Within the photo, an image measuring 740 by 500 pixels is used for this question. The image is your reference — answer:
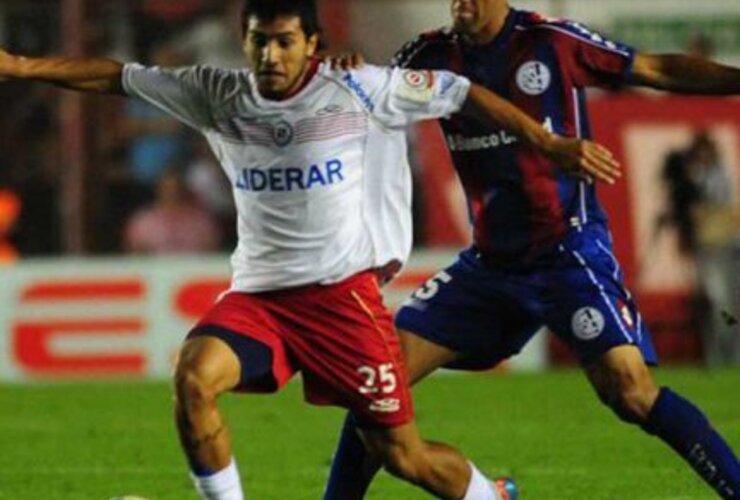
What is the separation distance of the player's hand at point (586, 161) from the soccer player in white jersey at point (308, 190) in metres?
0.18

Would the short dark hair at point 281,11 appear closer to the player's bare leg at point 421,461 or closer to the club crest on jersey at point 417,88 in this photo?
the club crest on jersey at point 417,88

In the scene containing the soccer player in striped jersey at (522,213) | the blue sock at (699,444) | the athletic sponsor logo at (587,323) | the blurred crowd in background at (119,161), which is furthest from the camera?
the blurred crowd in background at (119,161)

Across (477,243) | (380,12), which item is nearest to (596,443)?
(477,243)

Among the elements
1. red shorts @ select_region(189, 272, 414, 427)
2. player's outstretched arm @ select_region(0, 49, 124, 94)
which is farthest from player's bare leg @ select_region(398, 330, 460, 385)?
player's outstretched arm @ select_region(0, 49, 124, 94)

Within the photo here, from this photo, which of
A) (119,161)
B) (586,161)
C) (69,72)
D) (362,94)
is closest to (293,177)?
(362,94)

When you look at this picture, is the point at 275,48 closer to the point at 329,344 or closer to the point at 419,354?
the point at 329,344

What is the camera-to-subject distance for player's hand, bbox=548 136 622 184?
837 cm

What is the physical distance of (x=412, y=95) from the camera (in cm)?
868

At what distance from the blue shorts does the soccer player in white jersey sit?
2.80 ft

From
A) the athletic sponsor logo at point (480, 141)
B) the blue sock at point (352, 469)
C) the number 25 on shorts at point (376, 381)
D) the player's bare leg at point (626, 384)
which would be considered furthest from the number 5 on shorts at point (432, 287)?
→ the number 25 on shorts at point (376, 381)

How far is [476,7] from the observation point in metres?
9.61

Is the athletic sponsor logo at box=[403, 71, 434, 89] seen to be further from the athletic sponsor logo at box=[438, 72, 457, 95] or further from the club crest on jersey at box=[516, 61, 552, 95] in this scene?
the club crest on jersey at box=[516, 61, 552, 95]

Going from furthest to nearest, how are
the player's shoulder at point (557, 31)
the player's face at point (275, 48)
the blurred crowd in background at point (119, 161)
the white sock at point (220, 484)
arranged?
the blurred crowd in background at point (119, 161) → the player's shoulder at point (557, 31) → the player's face at point (275, 48) → the white sock at point (220, 484)

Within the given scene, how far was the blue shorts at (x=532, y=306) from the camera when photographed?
371 inches
